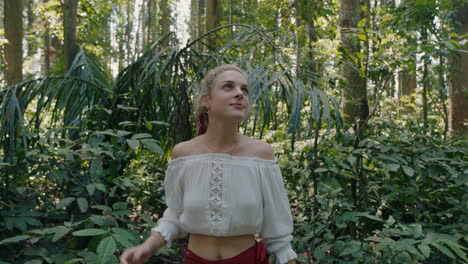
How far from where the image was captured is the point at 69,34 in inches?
171

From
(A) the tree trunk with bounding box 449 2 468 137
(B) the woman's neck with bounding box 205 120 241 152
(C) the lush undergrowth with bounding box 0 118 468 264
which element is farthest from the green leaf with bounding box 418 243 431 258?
(A) the tree trunk with bounding box 449 2 468 137

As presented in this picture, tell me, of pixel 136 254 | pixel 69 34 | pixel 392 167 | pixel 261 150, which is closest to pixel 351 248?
pixel 392 167

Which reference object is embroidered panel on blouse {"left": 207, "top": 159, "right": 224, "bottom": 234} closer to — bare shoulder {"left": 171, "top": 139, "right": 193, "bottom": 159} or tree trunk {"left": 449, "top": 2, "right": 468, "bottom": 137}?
bare shoulder {"left": 171, "top": 139, "right": 193, "bottom": 159}

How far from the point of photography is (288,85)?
8.15ft

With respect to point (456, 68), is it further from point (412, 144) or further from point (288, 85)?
point (288, 85)

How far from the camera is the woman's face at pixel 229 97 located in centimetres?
160

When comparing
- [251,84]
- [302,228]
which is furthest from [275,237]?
[302,228]

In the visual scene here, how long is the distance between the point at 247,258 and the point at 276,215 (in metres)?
0.20

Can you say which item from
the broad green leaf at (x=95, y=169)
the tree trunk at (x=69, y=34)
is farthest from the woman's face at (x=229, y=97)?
the tree trunk at (x=69, y=34)

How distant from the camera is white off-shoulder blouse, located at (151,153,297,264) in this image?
5.04 ft

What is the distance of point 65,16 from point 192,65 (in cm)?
181

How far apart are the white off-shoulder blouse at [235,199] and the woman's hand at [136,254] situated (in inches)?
3.9

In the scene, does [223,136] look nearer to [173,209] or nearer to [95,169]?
[173,209]

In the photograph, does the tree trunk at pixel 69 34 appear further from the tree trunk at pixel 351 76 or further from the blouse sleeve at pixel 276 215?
the blouse sleeve at pixel 276 215
